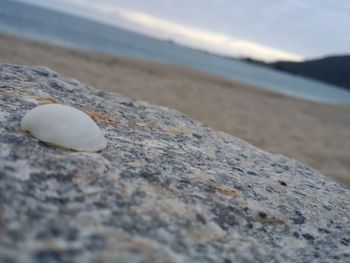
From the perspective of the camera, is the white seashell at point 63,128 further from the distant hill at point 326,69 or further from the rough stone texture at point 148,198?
the distant hill at point 326,69

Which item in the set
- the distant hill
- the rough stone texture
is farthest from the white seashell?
the distant hill

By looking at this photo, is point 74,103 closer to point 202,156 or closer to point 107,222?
point 202,156

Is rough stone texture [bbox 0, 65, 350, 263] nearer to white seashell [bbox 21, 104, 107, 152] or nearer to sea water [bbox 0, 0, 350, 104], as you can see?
white seashell [bbox 21, 104, 107, 152]

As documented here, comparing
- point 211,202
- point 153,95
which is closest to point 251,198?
point 211,202

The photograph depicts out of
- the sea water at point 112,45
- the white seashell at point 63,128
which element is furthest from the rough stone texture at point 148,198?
the sea water at point 112,45

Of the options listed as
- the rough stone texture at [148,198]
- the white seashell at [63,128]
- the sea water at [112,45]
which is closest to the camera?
the rough stone texture at [148,198]

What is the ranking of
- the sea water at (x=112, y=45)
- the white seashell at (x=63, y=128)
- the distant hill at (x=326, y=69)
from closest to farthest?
the white seashell at (x=63, y=128) → the sea water at (x=112, y=45) → the distant hill at (x=326, y=69)
